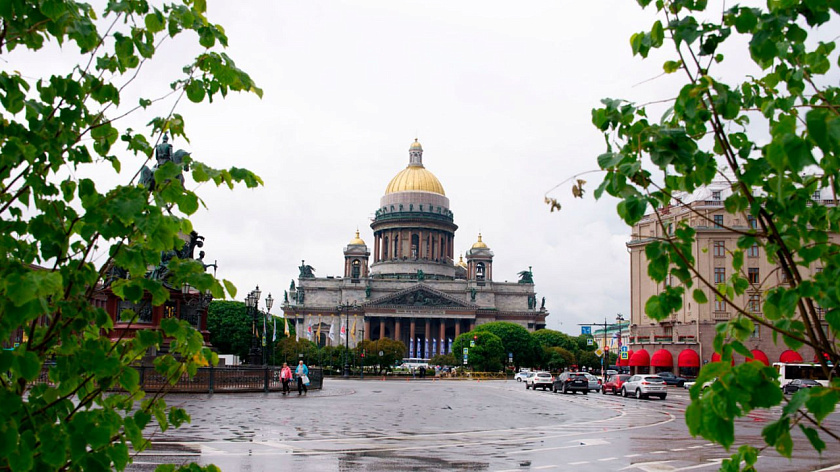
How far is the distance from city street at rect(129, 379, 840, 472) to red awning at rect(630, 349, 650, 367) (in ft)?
164

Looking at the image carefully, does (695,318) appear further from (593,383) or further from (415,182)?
(415,182)

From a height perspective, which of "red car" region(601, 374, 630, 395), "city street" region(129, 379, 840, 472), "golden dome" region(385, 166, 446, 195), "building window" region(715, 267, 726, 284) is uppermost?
"golden dome" region(385, 166, 446, 195)

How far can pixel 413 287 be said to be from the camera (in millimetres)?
143875

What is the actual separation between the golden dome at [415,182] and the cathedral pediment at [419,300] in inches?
919

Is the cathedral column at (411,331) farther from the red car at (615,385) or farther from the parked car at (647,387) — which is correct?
the parked car at (647,387)

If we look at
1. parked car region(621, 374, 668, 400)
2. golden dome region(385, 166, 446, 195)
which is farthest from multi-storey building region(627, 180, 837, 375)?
golden dome region(385, 166, 446, 195)

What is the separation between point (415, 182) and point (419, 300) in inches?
1059

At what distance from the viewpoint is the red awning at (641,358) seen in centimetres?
7819

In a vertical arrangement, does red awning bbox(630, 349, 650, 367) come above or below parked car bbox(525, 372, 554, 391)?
above

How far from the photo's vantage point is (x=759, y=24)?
4.14 meters

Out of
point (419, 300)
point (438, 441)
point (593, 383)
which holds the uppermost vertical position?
point (419, 300)

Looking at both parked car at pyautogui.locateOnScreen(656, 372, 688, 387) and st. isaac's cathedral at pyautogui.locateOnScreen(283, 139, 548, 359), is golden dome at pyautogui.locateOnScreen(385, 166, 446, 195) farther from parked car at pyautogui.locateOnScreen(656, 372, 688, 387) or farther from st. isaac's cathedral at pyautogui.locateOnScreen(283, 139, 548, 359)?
parked car at pyautogui.locateOnScreen(656, 372, 688, 387)

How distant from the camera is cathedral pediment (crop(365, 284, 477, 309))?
143375 mm

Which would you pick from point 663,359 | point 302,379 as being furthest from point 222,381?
point 663,359
